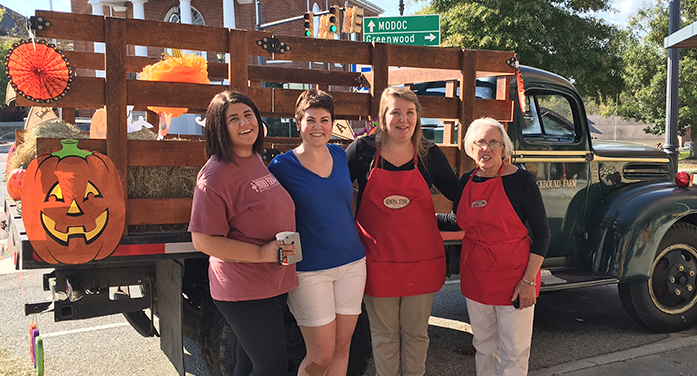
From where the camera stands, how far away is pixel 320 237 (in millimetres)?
Result: 2699

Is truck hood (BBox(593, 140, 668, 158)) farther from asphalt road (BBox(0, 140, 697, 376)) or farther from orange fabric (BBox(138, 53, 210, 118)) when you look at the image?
orange fabric (BBox(138, 53, 210, 118))

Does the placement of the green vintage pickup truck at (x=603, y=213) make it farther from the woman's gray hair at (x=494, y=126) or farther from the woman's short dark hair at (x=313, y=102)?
the woman's short dark hair at (x=313, y=102)

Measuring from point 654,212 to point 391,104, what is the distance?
279 centimetres

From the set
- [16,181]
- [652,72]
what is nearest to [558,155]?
[16,181]

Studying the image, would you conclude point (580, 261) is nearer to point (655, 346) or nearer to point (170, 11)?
point (655, 346)

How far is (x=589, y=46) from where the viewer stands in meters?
18.0

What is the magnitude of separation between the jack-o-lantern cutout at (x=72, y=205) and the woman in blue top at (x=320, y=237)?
889mm

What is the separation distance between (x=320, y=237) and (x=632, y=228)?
296 centimetres

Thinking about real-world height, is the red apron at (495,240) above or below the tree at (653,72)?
below

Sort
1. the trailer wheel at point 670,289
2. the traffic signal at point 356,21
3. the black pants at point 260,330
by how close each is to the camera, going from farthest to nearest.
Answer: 1. the traffic signal at point 356,21
2. the trailer wheel at point 670,289
3. the black pants at point 260,330

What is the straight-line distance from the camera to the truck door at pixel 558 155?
4594 millimetres

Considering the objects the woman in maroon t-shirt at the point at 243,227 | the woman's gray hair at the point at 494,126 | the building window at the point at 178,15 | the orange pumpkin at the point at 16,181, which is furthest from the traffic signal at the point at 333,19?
the building window at the point at 178,15

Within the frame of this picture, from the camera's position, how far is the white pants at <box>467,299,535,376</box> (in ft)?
10.2

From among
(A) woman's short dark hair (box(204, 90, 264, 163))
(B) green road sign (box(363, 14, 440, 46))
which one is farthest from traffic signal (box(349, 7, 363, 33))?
(A) woman's short dark hair (box(204, 90, 264, 163))
